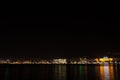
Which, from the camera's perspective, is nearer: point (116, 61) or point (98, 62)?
point (116, 61)

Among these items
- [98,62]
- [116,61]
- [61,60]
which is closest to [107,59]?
[116,61]

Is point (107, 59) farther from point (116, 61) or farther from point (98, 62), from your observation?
point (98, 62)

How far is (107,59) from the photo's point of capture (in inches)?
6698

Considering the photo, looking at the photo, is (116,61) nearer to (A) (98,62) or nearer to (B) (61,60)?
(A) (98,62)

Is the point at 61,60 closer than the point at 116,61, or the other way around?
the point at 116,61

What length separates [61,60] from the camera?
626 ft

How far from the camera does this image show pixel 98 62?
193 metres

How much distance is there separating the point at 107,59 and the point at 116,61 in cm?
719

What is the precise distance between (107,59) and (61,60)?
139 feet

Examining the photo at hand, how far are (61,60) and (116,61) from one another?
4912cm

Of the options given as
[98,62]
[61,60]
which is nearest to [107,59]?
[98,62]

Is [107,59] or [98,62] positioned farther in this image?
[98,62]

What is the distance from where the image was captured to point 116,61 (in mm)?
168875
